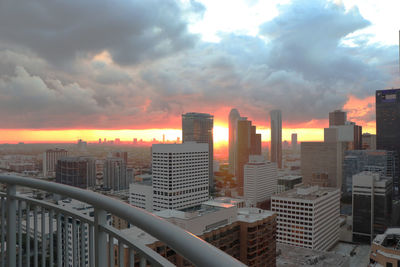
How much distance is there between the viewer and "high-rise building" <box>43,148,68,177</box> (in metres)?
15.1

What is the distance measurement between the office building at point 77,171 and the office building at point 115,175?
78.4 inches

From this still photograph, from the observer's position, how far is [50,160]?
1603 centimetres

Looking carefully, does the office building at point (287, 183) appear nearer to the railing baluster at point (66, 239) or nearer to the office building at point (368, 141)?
the office building at point (368, 141)

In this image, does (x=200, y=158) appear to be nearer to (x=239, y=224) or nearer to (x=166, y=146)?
(x=166, y=146)

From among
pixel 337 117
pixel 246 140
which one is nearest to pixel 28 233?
pixel 246 140

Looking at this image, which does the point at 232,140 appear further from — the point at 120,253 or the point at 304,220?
the point at 120,253

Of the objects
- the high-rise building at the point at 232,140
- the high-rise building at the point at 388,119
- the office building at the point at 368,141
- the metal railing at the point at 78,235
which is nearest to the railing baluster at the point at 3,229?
the metal railing at the point at 78,235

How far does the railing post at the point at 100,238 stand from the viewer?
680mm

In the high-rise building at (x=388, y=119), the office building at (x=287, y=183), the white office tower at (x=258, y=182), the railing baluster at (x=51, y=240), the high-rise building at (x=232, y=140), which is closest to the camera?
the railing baluster at (x=51, y=240)

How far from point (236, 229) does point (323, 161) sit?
3384 cm

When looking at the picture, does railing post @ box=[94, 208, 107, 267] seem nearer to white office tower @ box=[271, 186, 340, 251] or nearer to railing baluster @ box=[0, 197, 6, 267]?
railing baluster @ box=[0, 197, 6, 267]

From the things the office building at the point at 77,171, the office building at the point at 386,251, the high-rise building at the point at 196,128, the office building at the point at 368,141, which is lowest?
the office building at the point at 386,251

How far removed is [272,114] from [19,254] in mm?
81284

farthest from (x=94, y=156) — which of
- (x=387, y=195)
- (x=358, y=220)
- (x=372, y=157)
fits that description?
(x=372, y=157)
